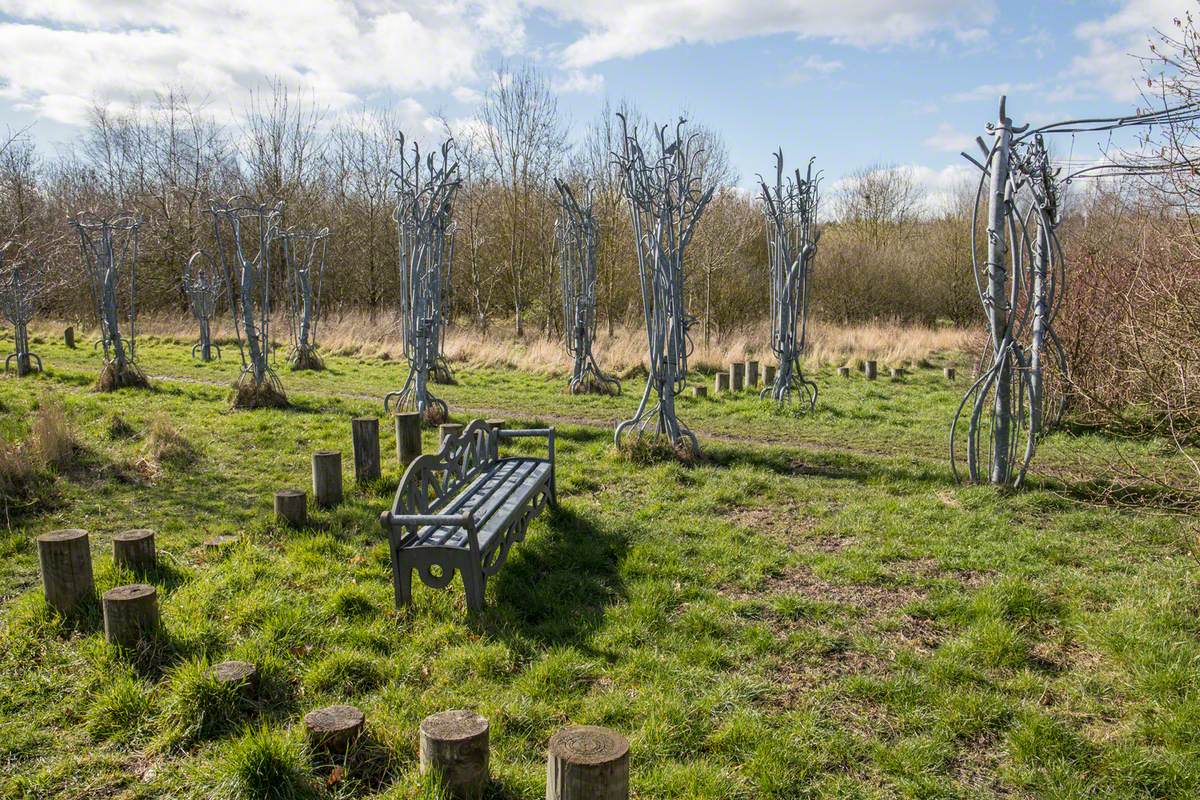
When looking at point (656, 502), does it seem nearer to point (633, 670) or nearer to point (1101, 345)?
point (633, 670)

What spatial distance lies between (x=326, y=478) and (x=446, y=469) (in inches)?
53.9

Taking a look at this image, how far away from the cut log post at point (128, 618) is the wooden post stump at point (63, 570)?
0.47 meters

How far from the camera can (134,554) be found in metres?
4.15

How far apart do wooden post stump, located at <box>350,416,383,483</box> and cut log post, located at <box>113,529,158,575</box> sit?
1855mm

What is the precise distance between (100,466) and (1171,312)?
7.72 meters

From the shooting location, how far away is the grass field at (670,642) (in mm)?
2600

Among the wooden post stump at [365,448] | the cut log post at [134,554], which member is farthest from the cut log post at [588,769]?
the wooden post stump at [365,448]

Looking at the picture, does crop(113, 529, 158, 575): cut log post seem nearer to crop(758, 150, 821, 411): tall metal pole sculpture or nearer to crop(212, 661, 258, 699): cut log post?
crop(212, 661, 258, 699): cut log post

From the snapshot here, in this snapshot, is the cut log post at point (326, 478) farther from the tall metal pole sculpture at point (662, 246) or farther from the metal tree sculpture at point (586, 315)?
the metal tree sculpture at point (586, 315)

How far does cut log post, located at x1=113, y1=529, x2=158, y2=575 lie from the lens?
414 centimetres

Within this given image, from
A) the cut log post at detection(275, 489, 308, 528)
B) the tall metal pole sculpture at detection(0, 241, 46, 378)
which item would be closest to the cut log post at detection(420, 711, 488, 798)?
the cut log post at detection(275, 489, 308, 528)

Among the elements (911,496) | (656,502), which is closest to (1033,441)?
(911,496)

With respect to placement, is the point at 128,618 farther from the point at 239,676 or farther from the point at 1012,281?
the point at 1012,281

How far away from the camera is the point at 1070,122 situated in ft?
18.1
